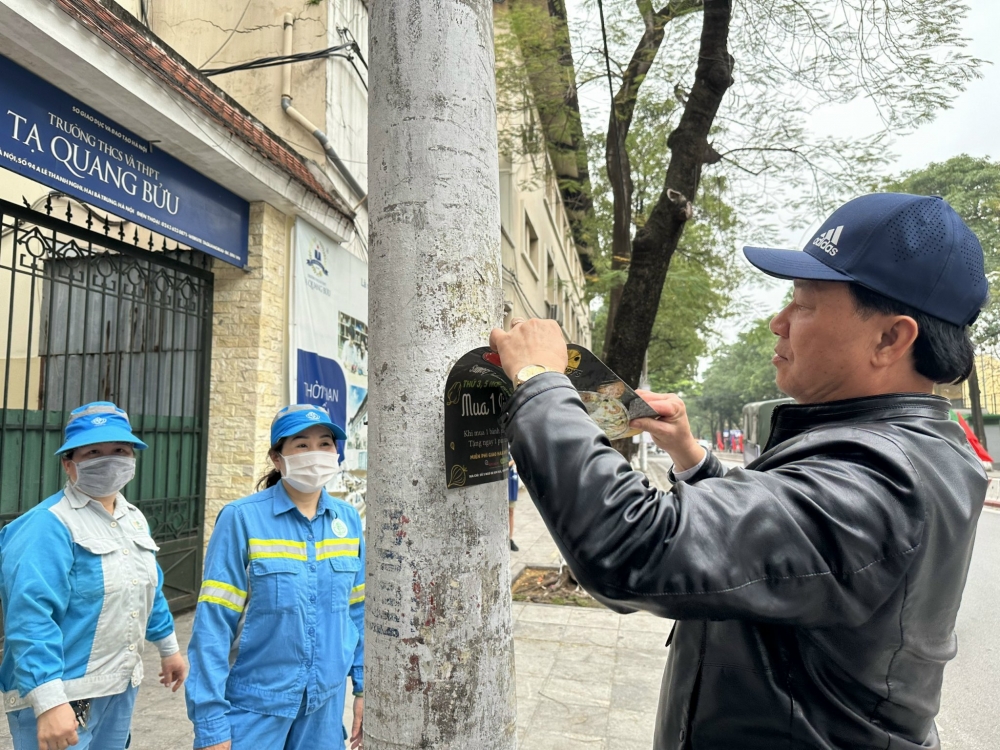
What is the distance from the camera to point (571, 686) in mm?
4953

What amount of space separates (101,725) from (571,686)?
3155 mm

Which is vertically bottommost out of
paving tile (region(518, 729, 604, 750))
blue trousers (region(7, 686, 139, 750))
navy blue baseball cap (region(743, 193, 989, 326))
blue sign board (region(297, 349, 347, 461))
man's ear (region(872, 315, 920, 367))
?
paving tile (region(518, 729, 604, 750))

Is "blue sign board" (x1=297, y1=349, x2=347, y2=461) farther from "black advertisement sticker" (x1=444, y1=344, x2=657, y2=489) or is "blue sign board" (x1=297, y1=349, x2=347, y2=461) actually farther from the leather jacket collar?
the leather jacket collar

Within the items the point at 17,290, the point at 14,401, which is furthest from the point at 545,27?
the point at 14,401

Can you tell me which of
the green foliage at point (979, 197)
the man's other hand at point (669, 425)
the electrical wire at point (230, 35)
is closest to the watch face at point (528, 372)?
the man's other hand at point (669, 425)

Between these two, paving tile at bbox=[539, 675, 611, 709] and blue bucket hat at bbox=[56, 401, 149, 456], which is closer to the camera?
blue bucket hat at bbox=[56, 401, 149, 456]

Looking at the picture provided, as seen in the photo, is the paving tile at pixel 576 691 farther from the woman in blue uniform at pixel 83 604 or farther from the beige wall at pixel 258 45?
the beige wall at pixel 258 45

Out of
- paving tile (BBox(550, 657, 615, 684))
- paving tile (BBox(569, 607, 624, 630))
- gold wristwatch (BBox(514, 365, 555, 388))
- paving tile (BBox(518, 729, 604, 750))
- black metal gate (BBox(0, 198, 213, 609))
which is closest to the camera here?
gold wristwatch (BBox(514, 365, 555, 388))

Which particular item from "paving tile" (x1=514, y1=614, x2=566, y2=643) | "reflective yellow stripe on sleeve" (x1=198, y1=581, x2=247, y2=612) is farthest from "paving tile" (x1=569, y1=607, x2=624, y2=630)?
"reflective yellow stripe on sleeve" (x1=198, y1=581, x2=247, y2=612)

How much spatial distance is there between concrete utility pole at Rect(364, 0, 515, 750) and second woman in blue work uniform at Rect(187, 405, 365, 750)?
1.02m

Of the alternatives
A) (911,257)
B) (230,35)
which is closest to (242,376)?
(230,35)

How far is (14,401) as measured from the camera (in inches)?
250

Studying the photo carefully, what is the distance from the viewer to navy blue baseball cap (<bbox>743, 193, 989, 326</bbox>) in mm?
1249

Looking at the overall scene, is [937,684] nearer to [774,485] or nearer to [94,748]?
[774,485]
